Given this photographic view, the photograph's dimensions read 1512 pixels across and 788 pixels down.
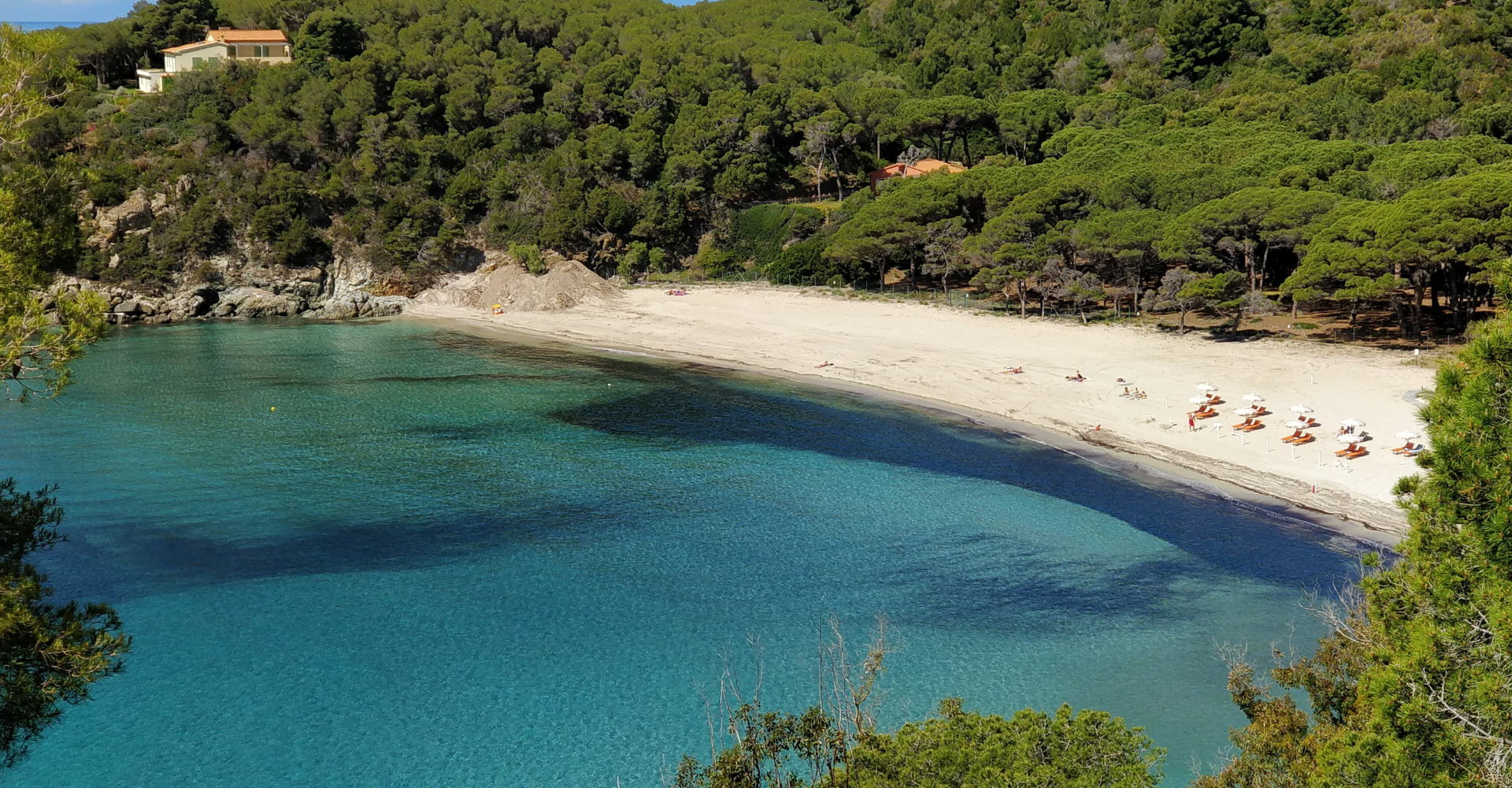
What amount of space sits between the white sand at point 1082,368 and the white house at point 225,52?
49.5 metres

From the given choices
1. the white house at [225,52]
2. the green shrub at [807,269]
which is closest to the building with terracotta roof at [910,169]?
the green shrub at [807,269]

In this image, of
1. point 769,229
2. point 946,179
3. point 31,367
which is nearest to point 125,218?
point 769,229

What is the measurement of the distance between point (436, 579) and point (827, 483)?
40.0 feet

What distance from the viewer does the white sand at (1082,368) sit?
92.1ft

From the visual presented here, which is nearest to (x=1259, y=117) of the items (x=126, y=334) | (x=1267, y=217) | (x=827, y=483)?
(x=1267, y=217)

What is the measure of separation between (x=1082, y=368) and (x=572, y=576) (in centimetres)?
2477

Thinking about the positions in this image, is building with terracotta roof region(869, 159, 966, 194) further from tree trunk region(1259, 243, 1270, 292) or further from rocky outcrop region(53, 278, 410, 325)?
rocky outcrop region(53, 278, 410, 325)

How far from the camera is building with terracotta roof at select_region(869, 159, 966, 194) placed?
67.5 m

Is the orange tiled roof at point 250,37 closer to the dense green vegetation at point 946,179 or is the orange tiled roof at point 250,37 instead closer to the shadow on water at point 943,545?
the dense green vegetation at point 946,179

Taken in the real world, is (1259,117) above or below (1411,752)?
above

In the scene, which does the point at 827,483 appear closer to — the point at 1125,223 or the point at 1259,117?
the point at 1125,223

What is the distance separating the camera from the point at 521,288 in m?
62.3

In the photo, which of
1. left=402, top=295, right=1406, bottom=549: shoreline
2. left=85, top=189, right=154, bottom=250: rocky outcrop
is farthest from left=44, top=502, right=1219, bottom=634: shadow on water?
left=85, top=189, right=154, bottom=250: rocky outcrop

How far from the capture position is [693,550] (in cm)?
2378
